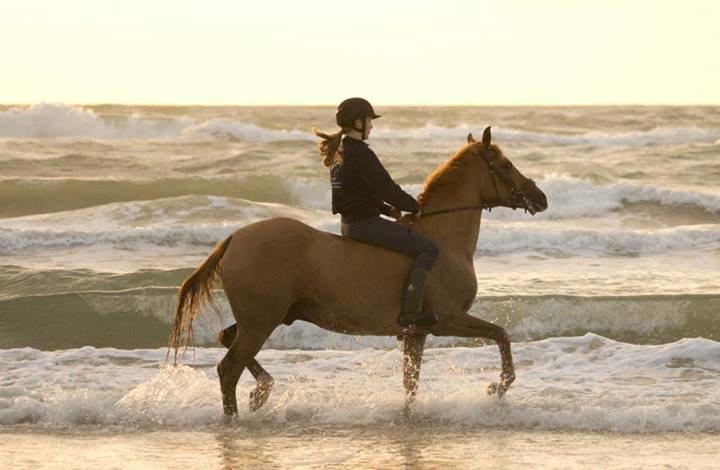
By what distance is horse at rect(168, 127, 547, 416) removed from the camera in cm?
895

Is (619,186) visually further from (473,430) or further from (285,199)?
(473,430)

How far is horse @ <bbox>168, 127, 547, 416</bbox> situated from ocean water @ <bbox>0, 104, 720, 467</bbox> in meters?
0.49

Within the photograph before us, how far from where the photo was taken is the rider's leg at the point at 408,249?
9.10 meters

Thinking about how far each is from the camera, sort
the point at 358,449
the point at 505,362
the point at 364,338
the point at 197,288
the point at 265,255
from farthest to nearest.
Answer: the point at 364,338
the point at 505,362
the point at 197,288
the point at 265,255
the point at 358,449

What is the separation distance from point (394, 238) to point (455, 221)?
0.58 m

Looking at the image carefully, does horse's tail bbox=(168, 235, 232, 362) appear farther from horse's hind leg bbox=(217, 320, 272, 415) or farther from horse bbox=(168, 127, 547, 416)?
horse's hind leg bbox=(217, 320, 272, 415)

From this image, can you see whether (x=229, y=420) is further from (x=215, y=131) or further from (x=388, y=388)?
(x=215, y=131)

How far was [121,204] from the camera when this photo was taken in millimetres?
23438

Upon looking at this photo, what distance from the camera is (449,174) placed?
9.54m

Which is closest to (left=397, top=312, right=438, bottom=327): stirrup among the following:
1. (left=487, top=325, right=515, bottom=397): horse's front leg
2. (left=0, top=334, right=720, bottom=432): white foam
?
(left=487, top=325, right=515, bottom=397): horse's front leg

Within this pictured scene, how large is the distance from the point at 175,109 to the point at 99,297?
148 ft

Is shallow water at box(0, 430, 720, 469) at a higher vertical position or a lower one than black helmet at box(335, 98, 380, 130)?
lower

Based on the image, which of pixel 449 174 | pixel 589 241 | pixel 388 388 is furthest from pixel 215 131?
pixel 449 174

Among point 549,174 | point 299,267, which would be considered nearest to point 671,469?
point 299,267
